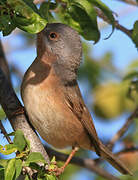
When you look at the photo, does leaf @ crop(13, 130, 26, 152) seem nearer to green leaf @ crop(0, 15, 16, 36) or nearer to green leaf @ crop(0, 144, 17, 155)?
green leaf @ crop(0, 144, 17, 155)

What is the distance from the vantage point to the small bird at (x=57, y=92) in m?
4.34

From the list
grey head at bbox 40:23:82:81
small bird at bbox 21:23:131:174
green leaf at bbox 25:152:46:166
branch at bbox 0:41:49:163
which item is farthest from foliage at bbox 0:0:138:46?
green leaf at bbox 25:152:46:166

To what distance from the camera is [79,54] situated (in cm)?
496

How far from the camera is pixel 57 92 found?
4520 millimetres

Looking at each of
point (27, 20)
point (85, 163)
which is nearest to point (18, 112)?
point (27, 20)

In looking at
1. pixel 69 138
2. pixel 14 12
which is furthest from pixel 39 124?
pixel 14 12

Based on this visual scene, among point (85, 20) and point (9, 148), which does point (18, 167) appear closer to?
point (9, 148)

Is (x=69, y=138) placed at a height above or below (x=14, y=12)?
below

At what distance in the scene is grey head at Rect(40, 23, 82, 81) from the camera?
4.80 m

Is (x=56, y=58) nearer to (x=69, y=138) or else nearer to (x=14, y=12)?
(x=69, y=138)

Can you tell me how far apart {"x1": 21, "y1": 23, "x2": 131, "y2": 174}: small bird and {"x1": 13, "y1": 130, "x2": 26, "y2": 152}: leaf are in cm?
139

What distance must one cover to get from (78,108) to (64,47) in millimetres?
886

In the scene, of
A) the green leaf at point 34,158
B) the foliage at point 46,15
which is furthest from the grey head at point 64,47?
the green leaf at point 34,158

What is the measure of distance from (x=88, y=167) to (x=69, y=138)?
877mm
